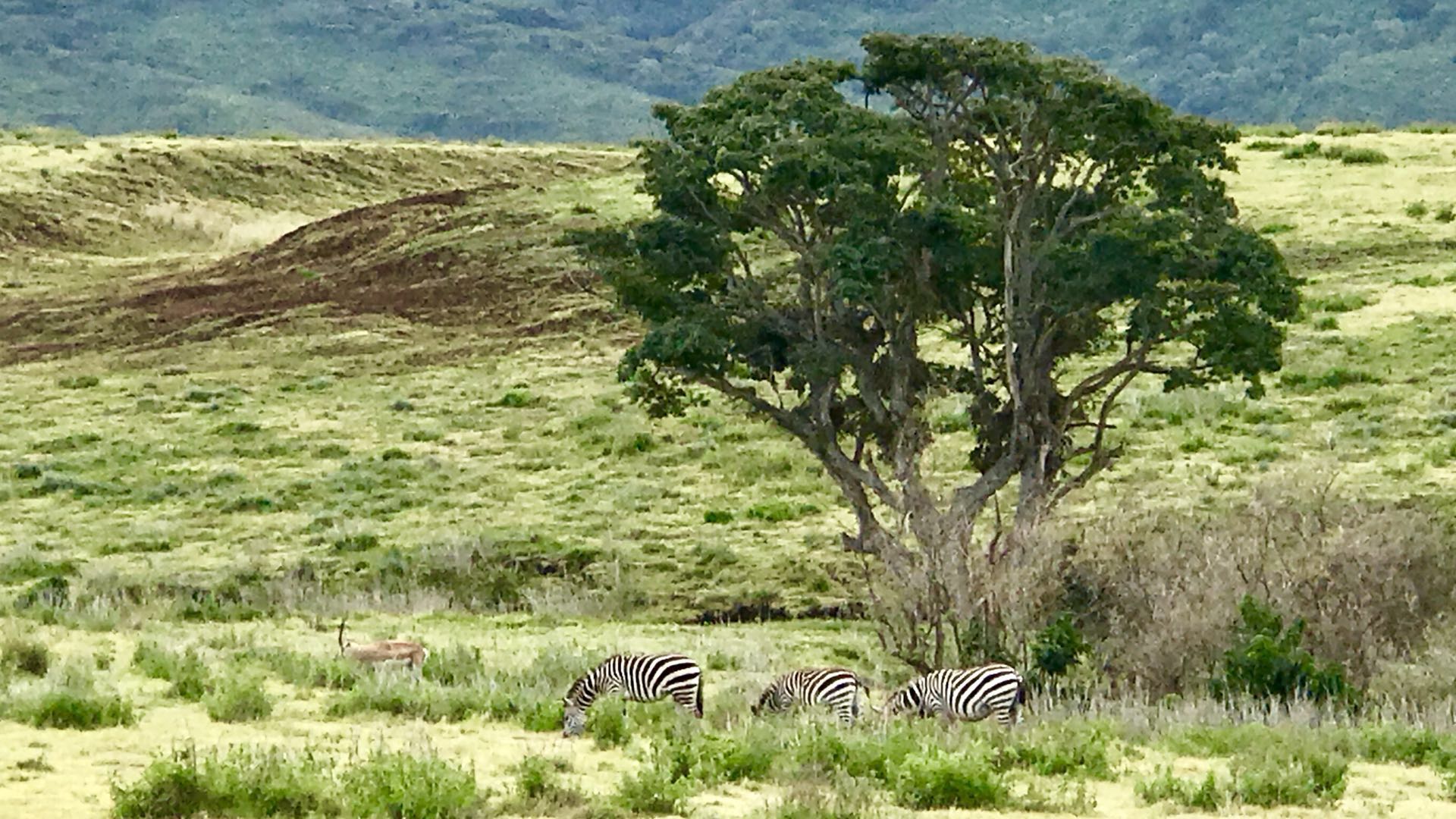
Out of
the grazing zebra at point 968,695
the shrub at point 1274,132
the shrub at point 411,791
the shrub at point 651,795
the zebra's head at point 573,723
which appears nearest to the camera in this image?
the shrub at point 411,791

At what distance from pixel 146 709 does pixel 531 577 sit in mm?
13501

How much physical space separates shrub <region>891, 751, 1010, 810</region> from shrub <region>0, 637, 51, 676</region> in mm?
8896

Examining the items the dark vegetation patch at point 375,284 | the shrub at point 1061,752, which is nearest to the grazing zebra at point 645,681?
the shrub at point 1061,752

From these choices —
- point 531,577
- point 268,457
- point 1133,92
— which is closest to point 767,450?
point 531,577

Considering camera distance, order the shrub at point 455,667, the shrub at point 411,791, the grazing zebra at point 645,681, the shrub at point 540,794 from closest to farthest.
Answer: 1. the shrub at point 411,791
2. the shrub at point 540,794
3. the grazing zebra at point 645,681
4. the shrub at point 455,667

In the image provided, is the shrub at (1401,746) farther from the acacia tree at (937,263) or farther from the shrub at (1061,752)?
the acacia tree at (937,263)

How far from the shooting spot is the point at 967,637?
21547mm

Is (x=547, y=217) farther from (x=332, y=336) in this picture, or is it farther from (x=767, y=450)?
(x=767, y=450)

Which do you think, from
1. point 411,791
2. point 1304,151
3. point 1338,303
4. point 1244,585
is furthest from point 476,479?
point 1304,151

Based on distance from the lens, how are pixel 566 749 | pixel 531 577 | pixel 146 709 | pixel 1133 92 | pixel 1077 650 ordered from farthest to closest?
pixel 531 577, pixel 1133 92, pixel 1077 650, pixel 146 709, pixel 566 749

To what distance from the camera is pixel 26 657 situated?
18938mm

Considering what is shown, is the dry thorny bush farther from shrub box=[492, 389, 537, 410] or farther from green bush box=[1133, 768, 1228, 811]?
shrub box=[492, 389, 537, 410]

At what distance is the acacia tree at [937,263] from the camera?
24234 millimetres

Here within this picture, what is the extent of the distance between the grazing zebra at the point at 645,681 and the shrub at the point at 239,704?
2.44m
